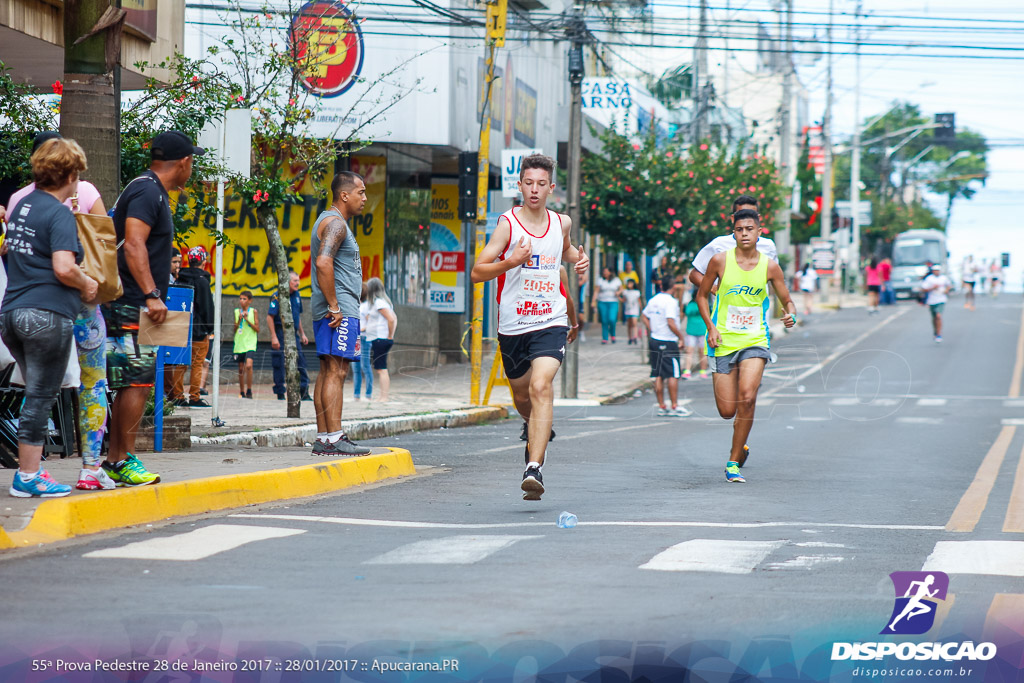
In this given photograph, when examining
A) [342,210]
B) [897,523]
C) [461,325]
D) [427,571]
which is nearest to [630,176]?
[461,325]

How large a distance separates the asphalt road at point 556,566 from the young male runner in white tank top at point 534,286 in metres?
0.83


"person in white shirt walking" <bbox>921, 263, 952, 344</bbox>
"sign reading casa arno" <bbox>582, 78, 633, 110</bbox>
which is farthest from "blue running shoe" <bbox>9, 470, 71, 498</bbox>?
"person in white shirt walking" <bbox>921, 263, 952, 344</bbox>

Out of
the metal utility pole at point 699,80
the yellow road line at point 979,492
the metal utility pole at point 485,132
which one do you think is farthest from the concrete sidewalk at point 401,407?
the metal utility pole at point 699,80

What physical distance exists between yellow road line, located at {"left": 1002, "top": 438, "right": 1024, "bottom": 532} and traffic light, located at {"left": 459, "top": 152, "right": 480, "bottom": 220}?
8.73 m

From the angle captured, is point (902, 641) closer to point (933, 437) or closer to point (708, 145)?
point (933, 437)

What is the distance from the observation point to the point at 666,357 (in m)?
17.9

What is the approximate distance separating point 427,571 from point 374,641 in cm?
132

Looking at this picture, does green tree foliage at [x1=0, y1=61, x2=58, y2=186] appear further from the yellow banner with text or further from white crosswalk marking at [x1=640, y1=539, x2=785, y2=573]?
the yellow banner with text

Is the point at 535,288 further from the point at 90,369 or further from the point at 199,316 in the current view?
the point at 199,316

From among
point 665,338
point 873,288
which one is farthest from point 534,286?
point 873,288

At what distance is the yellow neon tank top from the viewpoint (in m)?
10.2

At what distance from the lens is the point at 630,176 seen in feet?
92.7

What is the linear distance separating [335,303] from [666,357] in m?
9.06

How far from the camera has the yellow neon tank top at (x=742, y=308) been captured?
10188 millimetres
